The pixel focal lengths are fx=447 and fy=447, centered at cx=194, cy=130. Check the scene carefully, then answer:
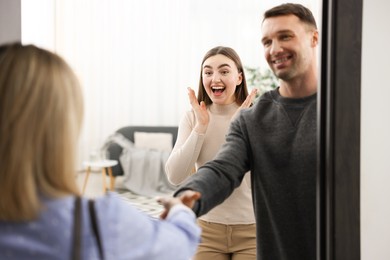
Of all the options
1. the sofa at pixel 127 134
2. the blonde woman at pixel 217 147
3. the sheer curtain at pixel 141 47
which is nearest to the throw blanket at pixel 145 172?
the sofa at pixel 127 134

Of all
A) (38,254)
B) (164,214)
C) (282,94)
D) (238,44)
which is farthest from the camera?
(238,44)

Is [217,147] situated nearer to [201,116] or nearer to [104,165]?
[201,116]

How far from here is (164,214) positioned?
752mm

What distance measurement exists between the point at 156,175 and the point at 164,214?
3300 mm

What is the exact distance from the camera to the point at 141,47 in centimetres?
474

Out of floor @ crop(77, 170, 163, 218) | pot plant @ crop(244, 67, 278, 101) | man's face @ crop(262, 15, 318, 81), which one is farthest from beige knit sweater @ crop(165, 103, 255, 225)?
pot plant @ crop(244, 67, 278, 101)

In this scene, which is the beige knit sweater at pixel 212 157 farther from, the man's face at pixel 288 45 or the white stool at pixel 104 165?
the white stool at pixel 104 165

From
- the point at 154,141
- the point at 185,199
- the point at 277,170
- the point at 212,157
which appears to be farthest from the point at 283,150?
the point at 154,141

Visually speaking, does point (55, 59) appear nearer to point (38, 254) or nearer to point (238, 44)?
point (38, 254)

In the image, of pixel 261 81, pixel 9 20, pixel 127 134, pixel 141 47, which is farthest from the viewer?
pixel 141 47

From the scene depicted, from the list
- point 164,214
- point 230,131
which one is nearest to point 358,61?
point 230,131

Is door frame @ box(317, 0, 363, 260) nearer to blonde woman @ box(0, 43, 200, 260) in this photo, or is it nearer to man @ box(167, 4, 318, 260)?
man @ box(167, 4, 318, 260)
